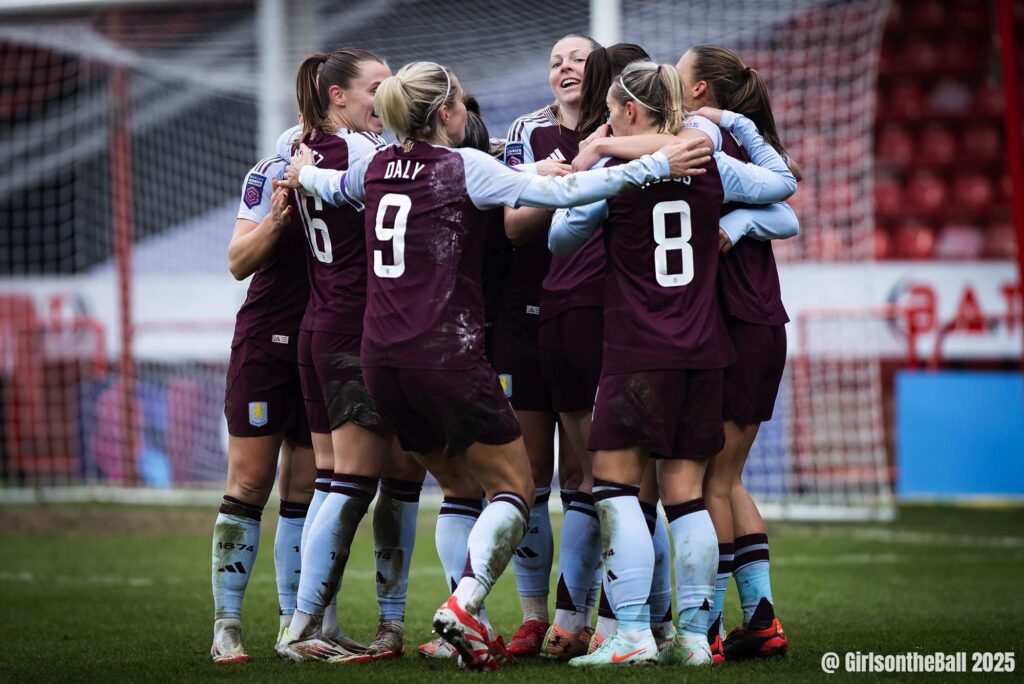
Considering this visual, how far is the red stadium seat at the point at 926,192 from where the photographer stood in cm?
1505

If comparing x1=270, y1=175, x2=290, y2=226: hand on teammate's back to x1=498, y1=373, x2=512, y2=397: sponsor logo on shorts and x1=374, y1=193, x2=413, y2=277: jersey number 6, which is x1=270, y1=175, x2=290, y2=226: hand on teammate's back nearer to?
x1=374, y1=193, x2=413, y2=277: jersey number 6

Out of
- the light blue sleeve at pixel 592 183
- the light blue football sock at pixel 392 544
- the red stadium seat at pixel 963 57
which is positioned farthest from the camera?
the red stadium seat at pixel 963 57

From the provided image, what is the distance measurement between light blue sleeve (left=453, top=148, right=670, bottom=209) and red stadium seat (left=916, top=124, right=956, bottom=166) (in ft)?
38.8

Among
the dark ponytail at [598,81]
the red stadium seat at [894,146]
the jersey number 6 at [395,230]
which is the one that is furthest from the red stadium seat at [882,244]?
the jersey number 6 at [395,230]

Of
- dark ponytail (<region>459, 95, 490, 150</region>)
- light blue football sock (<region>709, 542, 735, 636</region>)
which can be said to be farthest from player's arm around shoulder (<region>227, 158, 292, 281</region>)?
light blue football sock (<region>709, 542, 735, 636</region>)

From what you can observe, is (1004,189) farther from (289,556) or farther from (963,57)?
(289,556)

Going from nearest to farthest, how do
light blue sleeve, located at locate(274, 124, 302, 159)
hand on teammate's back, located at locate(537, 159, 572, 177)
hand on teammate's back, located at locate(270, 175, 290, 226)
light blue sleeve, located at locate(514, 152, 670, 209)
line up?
1. light blue sleeve, located at locate(514, 152, 670, 209)
2. hand on teammate's back, located at locate(537, 159, 572, 177)
3. hand on teammate's back, located at locate(270, 175, 290, 226)
4. light blue sleeve, located at locate(274, 124, 302, 159)

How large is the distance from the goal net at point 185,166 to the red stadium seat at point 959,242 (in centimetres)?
201

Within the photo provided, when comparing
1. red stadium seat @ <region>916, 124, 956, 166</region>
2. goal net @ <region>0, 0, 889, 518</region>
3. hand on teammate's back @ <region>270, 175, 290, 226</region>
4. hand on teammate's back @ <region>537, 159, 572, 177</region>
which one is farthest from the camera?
red stadium seat @ <region>916, 124, 956, 166</region>

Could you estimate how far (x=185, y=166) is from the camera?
13695 mm

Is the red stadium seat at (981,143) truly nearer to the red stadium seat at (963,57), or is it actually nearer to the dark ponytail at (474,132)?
the red stadium seat at (963,57)

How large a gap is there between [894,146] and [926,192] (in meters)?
0.65

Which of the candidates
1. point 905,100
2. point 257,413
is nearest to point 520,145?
point 257,413

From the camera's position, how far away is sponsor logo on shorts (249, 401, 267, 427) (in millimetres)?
4879
